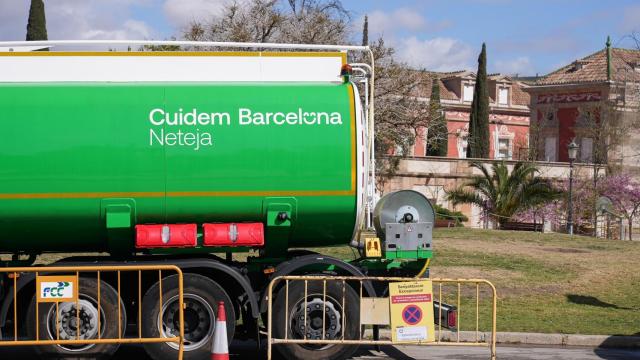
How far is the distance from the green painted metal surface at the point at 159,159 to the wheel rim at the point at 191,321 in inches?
34.3

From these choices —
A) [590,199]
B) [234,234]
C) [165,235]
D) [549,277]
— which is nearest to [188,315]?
[165,235]

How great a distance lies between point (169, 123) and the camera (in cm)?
980

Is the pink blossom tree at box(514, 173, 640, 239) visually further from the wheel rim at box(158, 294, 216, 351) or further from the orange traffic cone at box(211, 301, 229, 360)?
the orange traffic cone at box(211, 301, 229, 360)

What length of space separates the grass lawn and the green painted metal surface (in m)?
4.51

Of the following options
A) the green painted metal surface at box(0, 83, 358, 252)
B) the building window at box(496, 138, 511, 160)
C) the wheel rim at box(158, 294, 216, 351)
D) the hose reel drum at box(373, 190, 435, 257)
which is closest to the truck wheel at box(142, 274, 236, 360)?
the wheel rim at box(158, 294, 216, 351)

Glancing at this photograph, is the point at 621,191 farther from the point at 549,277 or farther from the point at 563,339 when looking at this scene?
the point at 563,339

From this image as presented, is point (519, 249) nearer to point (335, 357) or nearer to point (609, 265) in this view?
point (609, 265)

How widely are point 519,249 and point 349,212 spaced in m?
13.9

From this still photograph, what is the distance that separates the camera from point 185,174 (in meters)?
9.77

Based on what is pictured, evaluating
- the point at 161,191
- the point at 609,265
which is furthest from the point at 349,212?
the point at 609,265

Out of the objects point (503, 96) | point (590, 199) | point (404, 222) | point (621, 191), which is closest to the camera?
point (404, 222)

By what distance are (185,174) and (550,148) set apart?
60.6 meters

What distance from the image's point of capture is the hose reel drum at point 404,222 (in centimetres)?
1051

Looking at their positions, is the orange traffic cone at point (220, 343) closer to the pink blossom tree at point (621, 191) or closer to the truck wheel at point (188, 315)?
the truck wheel at point (188, 315)
